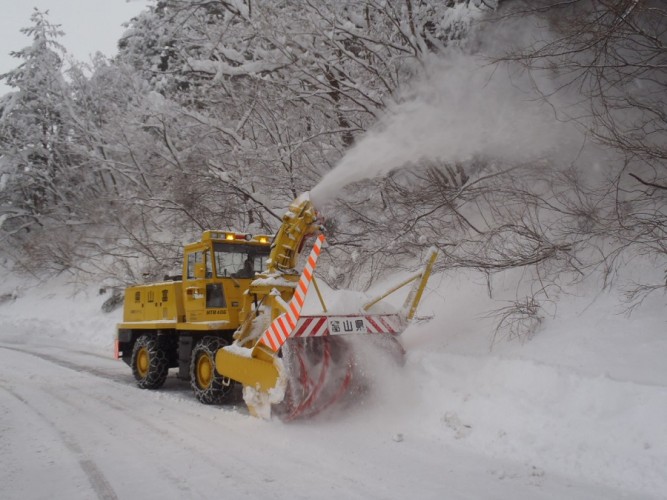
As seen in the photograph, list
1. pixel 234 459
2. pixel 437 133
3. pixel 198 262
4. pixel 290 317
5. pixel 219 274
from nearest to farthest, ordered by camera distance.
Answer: pixel 234 459 → pixel 290 317 → pixel 437 133 → pixel 219 274 → pixel 198 262

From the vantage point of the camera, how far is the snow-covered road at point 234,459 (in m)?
3.89

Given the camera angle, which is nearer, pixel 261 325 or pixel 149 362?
pixel 261 325

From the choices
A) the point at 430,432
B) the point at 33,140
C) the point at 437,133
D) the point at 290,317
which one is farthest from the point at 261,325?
the point at 33,140

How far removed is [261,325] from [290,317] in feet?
3.78

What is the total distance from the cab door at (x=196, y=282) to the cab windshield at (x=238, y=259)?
160 mm

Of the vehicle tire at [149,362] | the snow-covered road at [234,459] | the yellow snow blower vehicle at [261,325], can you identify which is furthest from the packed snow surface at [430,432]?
the vehicle tire at [149,362]

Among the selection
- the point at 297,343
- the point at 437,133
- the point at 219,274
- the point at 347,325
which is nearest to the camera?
the point at 297,343

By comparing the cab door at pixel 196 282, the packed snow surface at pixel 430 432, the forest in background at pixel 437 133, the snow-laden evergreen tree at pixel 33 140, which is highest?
the snow-laden evergreen tree at pixel 33 140

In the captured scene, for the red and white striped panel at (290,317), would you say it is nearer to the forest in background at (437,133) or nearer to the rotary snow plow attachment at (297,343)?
the rotary snow plow attachment at (297,343)

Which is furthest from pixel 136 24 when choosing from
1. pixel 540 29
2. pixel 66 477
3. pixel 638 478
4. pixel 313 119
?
pixel 638 478

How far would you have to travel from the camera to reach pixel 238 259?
7.90 m

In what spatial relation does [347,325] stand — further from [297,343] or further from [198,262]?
[198,262]

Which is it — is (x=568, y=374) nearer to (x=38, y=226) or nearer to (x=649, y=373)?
(x=649, y=373)

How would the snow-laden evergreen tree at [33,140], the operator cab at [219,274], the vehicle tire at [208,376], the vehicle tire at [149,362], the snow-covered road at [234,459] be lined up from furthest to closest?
the snow-laden evergreen tree at [33,140] → the vehicle tire at [149,362] → the operator cab at [219,274] → the vehicle tire at [208,376] → the snow-covered road at [234,459]
